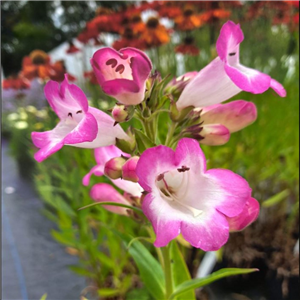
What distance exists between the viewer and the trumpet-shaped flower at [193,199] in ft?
0.83

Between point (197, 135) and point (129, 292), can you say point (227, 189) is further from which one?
point (129, 292)

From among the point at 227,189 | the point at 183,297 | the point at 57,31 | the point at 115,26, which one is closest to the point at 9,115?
the point at 57,31

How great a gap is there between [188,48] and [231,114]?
0.77 metres

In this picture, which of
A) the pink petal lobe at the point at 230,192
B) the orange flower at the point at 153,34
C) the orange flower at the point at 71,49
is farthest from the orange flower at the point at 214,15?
the pink petal lobe at the point at 230,192

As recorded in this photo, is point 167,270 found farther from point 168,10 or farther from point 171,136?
point 168,10

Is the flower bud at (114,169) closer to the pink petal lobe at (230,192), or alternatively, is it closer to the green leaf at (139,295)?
the pink petal lobe at (230,192)

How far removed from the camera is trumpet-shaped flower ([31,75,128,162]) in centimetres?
26

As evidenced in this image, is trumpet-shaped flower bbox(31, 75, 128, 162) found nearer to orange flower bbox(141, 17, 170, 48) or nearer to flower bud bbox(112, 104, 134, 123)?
flower bud bbox(112, 104, 134, 123)

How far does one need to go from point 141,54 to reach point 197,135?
12cm

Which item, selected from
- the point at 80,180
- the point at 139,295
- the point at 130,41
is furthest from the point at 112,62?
the point at 130,41

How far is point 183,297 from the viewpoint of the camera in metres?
0.47

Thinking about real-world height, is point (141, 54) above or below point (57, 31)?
below

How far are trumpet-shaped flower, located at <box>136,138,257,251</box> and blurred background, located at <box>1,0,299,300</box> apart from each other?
33cm

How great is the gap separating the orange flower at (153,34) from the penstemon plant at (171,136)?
0.70 m
